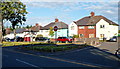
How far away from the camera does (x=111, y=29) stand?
197ft

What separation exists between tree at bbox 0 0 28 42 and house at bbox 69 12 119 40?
67.0 feet

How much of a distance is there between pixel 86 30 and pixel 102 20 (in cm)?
634

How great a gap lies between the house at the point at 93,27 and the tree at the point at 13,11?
20419 mm

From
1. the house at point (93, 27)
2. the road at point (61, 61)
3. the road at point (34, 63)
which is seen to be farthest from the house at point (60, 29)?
the road at point (34, 63)

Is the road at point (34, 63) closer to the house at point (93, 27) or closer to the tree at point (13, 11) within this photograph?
the tree at point (13, 11)

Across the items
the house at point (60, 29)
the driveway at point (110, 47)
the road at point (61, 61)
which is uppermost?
the house at point (60, 29)

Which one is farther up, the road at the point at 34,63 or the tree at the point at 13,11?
the tree at the point at 13,11

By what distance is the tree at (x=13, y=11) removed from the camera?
45.7 metres

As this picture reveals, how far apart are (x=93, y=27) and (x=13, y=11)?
1087 inches

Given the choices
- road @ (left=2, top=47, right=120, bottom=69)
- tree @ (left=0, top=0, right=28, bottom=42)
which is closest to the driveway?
road @ (left=2, top=47, right=120, bottom=69)

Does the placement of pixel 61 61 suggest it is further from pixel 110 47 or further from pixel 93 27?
pixel 93 27

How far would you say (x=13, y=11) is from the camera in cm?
4650

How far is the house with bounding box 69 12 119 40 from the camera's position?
195ft

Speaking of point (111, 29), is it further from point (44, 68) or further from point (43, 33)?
point (44, 68)
